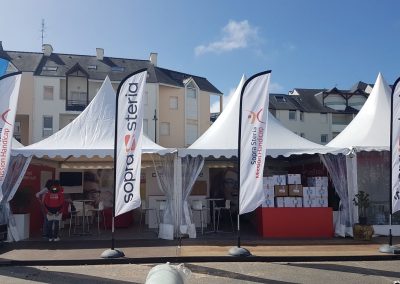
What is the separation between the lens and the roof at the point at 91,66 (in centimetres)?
3431

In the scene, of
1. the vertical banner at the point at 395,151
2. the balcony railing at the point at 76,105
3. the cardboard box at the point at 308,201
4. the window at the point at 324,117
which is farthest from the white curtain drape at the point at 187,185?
the window at the point at 324,117

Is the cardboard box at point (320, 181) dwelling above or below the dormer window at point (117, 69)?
below

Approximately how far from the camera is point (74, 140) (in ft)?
35.4

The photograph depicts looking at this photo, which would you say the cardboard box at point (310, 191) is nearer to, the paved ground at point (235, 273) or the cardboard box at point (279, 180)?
the cardboard box at point (279, 180)

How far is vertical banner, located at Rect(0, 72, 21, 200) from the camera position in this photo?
27.8 ft

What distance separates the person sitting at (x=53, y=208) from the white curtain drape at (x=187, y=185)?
9.57 ft

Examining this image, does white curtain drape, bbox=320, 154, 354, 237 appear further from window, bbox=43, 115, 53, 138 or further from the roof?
window, bbox=43, 115, 53, 138

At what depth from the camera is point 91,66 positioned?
36.7 m

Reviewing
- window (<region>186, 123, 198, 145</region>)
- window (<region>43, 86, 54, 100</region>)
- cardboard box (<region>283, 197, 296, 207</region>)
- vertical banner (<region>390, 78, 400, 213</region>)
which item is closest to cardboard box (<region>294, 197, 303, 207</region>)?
cardboard box (<region>283, 197, 296, 207</region>)

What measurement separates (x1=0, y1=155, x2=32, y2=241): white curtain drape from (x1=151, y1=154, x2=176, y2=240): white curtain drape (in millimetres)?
3165

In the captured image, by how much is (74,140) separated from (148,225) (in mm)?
→ 3888

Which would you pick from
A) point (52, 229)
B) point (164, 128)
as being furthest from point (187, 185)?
point (164, 128)

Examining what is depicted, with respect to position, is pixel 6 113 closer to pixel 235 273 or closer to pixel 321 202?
pixel 235 273

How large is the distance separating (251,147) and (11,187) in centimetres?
583
